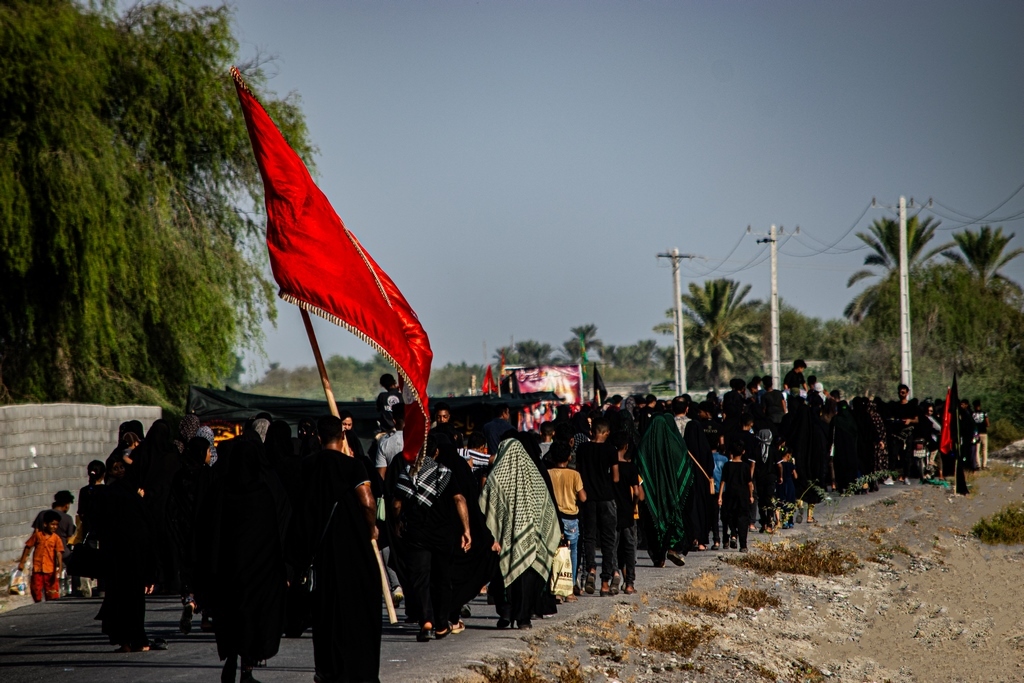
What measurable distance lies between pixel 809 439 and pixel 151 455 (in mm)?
11497

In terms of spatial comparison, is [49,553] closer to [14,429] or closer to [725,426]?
[14,429]

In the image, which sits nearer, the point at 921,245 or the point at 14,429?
the point at 14,429

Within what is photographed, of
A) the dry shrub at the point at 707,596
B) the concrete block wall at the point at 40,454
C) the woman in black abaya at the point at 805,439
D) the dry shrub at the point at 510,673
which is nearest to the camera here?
the dry shrub at the point at 510,673

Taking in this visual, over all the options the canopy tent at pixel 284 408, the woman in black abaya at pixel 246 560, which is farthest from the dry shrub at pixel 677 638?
the canopy tent at pixel 284 408

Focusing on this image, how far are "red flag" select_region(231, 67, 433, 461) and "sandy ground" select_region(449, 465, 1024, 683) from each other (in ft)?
7.67

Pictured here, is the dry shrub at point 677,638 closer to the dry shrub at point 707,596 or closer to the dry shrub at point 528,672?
the dry shrub at point 707,596

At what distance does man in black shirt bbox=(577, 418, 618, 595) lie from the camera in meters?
11.3

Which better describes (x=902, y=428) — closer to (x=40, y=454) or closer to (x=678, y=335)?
(x=40, y=454)

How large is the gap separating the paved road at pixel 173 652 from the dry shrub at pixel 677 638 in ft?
2.66

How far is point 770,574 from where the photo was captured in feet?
47.4

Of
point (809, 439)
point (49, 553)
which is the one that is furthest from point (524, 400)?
point (49, 553)

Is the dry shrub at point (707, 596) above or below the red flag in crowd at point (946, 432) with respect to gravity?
below

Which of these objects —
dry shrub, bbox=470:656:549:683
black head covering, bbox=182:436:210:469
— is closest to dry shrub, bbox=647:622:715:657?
dry shrub, bbox=470:656:549:683

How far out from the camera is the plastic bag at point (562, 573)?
412 inches
